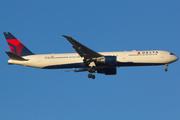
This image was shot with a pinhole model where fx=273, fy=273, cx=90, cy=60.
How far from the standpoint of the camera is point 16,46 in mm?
51062

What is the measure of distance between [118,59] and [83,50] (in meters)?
6.78

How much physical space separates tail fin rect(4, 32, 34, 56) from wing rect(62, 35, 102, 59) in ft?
36.1

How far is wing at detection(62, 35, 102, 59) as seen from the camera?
42066 mm

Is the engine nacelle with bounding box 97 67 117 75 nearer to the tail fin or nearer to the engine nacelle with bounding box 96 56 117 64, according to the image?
the engine nacelle with bounding box 96 56 117 64

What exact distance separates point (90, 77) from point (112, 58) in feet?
17.7

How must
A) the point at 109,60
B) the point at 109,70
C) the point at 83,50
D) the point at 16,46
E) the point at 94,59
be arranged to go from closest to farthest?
the point at 83,50 → the point at 109,60 → the point at 94,59 → the point at 109,70 → the point at 16,46

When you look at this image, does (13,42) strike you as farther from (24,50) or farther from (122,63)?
(122,63)

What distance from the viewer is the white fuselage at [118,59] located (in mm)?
46750

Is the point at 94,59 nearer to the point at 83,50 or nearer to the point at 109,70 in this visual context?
the point at 83,50

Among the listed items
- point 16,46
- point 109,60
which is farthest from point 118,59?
point 16,46

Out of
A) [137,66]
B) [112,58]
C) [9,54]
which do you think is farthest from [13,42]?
[137,66]

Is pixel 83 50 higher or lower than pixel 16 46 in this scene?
lower

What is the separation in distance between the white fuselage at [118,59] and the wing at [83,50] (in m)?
2.69

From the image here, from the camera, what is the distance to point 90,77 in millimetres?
46781
